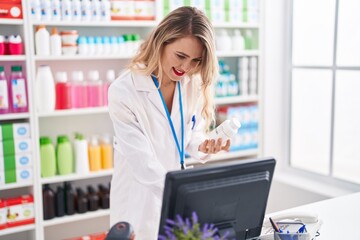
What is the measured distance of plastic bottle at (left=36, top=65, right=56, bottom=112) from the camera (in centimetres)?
274

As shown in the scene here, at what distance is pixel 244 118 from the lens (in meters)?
3.47

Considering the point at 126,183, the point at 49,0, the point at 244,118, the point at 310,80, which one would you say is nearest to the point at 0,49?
the point at 49,0

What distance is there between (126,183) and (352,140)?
1.86m

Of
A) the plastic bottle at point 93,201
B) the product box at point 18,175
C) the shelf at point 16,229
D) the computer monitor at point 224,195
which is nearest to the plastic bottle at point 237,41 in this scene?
the plastic bottle at point 93,201

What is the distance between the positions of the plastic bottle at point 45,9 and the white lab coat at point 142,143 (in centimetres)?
106

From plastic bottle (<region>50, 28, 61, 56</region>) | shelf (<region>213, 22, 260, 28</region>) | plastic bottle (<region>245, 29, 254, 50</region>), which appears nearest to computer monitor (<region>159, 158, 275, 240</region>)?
plastic bottle (<region>50, 28, 61, 56</region>)

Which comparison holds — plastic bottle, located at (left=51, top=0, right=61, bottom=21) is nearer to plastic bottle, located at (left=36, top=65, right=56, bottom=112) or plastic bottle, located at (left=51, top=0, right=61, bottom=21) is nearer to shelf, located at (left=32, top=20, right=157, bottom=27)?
shelf, located at (left=32, top=20, right=157, bottom=27)

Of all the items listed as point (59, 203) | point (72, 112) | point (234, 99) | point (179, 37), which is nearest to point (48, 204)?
point (59, 203)

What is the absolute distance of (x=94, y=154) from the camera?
2973 mm

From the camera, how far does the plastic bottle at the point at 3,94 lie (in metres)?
2.62

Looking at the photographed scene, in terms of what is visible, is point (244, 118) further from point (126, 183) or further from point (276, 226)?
point (276, 226)

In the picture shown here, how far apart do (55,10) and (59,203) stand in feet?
4.00

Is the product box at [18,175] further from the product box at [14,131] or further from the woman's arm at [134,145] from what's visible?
the woman's arm at [134,145]

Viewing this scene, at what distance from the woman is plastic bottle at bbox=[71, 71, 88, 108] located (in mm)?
1051
